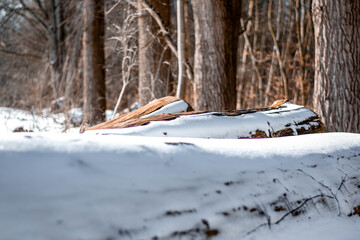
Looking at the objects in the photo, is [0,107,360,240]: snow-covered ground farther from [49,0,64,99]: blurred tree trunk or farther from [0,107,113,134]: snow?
[49,0,64,99]: blurred tree trunk

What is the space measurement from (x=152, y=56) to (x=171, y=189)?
5262mm

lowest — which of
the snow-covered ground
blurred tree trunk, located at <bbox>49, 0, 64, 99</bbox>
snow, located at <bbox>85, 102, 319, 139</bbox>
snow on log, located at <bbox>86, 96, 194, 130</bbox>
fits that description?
the snow-covered ground

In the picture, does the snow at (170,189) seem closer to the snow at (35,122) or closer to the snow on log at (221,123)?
the snow on log at (221,123)

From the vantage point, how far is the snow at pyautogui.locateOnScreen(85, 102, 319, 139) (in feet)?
5.08

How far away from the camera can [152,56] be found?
583 centimetres

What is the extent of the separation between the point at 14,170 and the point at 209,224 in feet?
1.37

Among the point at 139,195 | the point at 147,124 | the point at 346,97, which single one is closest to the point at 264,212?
the point at 139,195

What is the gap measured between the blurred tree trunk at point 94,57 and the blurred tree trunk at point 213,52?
3661 millimetres

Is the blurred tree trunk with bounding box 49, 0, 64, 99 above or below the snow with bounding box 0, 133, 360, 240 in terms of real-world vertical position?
above

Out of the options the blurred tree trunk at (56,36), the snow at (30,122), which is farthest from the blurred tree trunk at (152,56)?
the blurred tree trunk at (56,36)

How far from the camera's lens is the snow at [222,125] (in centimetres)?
155

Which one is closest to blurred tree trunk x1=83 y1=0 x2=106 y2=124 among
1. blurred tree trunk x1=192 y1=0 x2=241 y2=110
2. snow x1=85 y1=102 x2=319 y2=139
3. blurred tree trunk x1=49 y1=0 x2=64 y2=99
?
blurred tree trunk x1=49 y1=0 x2=64 y2=99

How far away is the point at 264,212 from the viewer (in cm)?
88

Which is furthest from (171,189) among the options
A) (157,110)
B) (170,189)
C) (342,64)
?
(342,64)
